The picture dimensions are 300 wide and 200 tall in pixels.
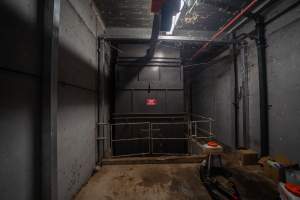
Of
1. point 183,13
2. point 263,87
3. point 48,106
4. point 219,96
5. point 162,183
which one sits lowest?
point 162,183

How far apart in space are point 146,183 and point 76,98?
5.92ft

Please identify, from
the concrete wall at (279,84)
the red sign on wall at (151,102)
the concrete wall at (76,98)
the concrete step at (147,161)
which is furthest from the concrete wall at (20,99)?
the concrete wall at (279,84)

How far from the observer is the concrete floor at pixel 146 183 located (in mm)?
2125

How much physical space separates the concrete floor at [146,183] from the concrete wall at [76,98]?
0.88ft

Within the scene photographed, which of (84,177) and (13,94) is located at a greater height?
(13,94)

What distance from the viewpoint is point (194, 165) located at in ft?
10.2

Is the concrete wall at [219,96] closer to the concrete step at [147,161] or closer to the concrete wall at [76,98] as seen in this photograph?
the concrete step at [147,161]

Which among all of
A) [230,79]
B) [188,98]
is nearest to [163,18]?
[230,79]

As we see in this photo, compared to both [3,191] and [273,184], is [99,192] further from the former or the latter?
[273,184]

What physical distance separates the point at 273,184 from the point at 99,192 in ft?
9.45

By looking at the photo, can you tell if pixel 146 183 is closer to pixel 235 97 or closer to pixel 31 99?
pixel 31 99

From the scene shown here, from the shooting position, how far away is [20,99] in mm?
1227

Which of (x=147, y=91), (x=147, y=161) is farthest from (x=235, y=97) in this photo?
(x=147, y=161)

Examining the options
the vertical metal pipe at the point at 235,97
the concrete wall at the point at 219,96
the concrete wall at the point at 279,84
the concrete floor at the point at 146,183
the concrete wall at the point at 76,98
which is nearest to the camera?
the concrete wall at the point at 76,98
